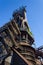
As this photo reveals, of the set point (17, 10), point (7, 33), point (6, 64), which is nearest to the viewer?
point (6, 64)

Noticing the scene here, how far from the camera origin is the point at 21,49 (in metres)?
29.4

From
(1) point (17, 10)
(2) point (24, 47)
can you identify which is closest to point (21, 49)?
(2) point (24, 47)

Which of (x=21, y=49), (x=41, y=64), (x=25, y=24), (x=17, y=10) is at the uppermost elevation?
(x=17, y=10)

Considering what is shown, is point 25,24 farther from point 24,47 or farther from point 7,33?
point 7,33

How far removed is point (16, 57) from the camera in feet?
86.7

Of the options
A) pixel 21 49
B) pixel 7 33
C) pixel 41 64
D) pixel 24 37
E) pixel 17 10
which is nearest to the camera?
pixel 7 33

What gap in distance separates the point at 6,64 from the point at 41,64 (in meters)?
10.8

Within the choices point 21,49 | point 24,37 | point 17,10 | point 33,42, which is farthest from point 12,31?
point 17,10

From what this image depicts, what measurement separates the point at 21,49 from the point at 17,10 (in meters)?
18.6

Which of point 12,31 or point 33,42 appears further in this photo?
point 33,42

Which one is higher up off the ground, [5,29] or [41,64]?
[5,29]

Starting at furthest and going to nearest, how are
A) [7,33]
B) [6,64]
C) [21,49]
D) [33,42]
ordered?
[33,42] < [21,49] < [7,33] < [6,64]

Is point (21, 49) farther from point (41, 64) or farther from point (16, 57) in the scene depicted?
point (41, 64)

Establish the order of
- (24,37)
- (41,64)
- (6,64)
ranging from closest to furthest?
(6,64), (41,64), (24,37)
